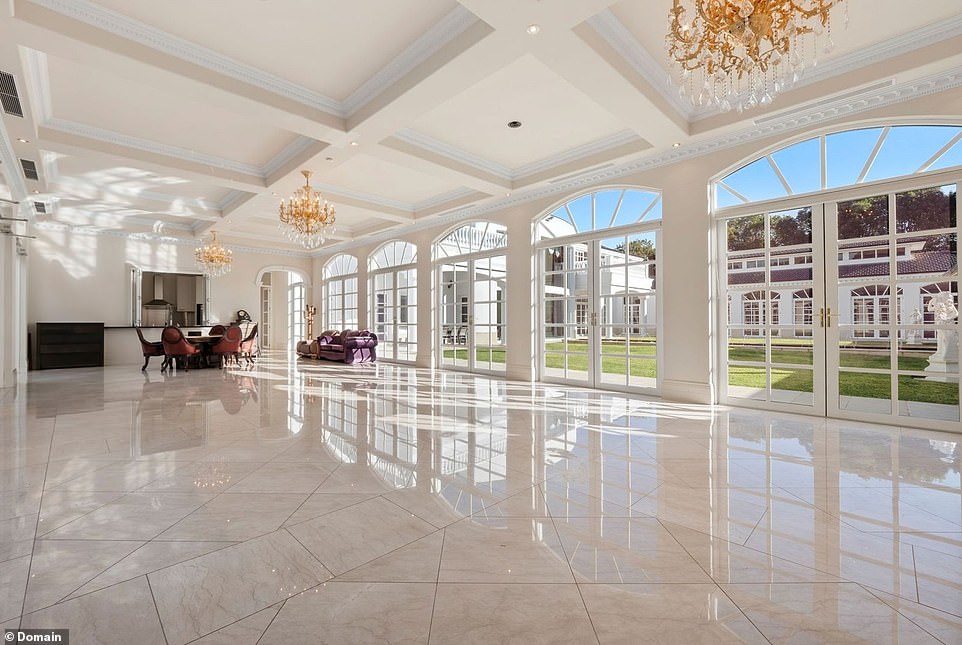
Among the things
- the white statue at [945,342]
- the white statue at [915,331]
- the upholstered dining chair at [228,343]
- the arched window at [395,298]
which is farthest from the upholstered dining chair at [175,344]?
the white statue at [945,342]

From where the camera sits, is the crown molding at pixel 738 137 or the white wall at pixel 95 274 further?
the white wall at pixel 95 274

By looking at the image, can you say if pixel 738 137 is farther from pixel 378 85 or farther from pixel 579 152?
pixel 378 85

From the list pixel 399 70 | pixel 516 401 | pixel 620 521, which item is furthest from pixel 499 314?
pixel 620 521

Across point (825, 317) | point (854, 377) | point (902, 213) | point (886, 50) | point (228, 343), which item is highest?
point (886, 50)

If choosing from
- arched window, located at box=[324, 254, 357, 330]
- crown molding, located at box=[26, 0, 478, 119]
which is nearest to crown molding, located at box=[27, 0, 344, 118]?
crown molding, located at box=[26, 0, 478, 119]

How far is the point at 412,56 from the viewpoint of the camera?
417 centimetres

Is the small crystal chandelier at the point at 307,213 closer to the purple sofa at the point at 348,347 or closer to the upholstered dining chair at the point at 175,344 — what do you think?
the upholstered dining chair at the point at 175,344

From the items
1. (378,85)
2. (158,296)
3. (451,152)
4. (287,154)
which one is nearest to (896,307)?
(451,152)

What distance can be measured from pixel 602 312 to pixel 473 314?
315cm

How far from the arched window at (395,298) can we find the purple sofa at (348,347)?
0.58 m

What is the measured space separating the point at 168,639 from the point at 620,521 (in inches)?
79.9

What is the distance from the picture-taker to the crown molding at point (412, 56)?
3695 mm

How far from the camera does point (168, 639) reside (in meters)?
1.49

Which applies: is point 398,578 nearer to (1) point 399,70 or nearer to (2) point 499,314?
(1) point 399,70
